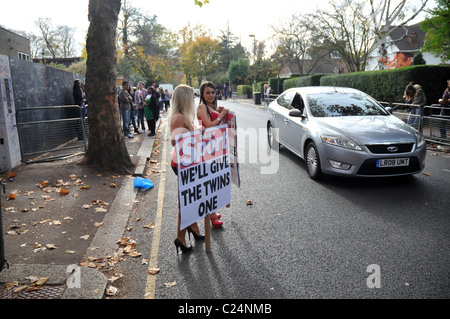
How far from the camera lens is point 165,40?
4666 centimetres

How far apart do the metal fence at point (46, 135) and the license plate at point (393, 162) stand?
Answer: 7196 mm

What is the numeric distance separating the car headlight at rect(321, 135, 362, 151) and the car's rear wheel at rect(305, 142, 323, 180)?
1.18 ft

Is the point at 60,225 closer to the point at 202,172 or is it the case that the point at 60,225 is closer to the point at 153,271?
the point at 153,271

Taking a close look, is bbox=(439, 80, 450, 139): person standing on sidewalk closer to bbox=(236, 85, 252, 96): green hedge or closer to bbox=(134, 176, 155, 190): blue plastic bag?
bbox=(134, 176, 155, 190): blue plastic bag

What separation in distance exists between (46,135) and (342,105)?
24.2ft

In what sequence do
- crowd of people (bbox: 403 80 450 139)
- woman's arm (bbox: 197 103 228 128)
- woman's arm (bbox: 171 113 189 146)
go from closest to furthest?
woman's arm (bbox: 171 113 189 146) < woman's arm (bbox: 197 103 228 128) < crowd of people (bbox: 403 80 450 139)

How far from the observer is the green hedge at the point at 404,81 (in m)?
15.7

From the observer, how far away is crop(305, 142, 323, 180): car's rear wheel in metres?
6.75

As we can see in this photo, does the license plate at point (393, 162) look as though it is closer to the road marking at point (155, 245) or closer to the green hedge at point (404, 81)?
the road marking at point (155, 245)

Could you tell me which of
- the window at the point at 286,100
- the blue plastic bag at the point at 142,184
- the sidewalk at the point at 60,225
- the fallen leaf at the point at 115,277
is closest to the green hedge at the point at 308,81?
the window at the point at 286,100

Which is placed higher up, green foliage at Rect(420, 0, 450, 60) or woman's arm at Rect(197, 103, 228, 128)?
green foliage at Rect(420, 0, 450, 60)

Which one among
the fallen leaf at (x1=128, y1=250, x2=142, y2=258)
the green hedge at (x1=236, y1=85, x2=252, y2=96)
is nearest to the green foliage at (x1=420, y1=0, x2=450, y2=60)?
the fallen leaf at (x1=128, y1=250, x2=142, y2=258)

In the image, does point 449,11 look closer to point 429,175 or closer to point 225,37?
point 429,175

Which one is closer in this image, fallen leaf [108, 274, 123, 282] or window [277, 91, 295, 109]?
fallen leaf [108, 274, 123, 282]
